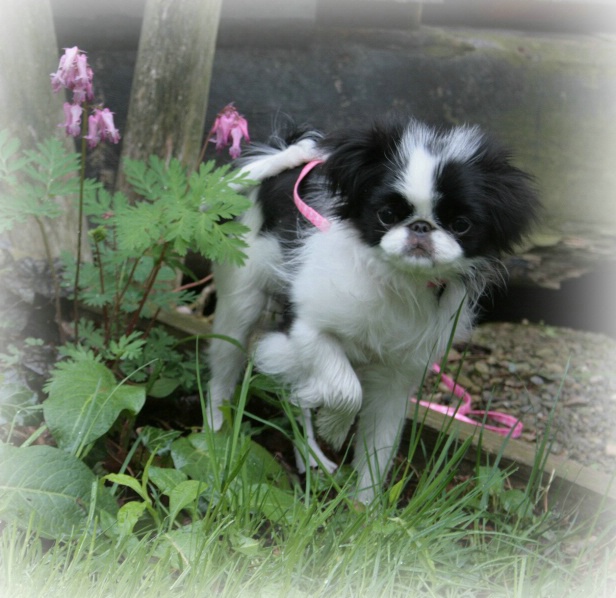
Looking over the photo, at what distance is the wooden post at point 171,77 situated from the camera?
3656mm

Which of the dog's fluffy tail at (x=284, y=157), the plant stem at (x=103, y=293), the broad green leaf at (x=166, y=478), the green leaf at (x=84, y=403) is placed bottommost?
the broad green leaf at (x=166, y=478)

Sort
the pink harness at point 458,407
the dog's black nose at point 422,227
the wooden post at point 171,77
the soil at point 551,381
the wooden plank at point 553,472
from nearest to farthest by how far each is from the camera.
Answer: the dog's black nose at point 422,227 < the pink harness at point 458,407 < the wooden plank at point 553,472 < the wooden post at point 171,77 < the soil at point 551,381

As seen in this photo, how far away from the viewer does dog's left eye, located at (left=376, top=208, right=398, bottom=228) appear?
98.0 inches

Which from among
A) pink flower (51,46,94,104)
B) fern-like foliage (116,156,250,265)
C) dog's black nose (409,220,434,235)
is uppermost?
pink flower (51,46,94,104)

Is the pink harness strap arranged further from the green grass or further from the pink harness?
the green grass

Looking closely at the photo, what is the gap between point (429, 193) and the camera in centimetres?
240

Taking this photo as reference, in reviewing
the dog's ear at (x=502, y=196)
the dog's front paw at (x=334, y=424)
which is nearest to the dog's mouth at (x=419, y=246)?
the dog's ear at (x=502, y=196)

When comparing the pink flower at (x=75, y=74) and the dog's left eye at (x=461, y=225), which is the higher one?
the pink flower at (x=75, y=74)

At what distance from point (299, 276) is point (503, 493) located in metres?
1.00

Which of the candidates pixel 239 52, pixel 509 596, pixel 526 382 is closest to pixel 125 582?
pixel 509 596

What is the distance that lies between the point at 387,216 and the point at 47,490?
1.24m

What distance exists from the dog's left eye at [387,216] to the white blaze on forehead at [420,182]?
8 cm

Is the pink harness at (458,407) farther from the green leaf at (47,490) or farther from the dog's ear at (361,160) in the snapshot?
the green leaf at (47,490)

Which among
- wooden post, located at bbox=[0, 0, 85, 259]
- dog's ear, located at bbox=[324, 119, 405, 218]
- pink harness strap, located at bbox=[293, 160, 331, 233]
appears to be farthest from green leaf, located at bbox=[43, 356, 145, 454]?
wooden post, located at bbox=[0, 0, 85, 259]
